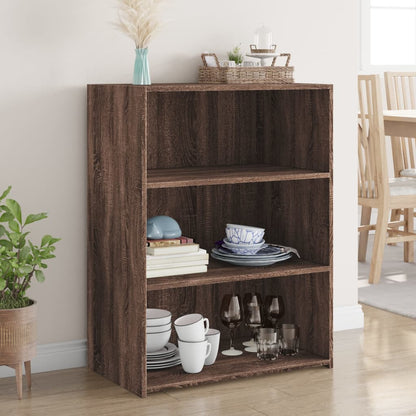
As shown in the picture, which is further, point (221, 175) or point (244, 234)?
Answer: point (244, 234)

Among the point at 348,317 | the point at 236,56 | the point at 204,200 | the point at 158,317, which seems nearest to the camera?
the point at 158,317

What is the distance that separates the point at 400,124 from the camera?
4.95 metres

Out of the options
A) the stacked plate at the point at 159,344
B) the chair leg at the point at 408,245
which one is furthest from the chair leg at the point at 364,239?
the stacked plate at the point at 159,344

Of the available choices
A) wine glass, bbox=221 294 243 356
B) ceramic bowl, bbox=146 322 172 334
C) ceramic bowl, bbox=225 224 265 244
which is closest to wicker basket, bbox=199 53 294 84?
ceramic bowl, bbox=225 224 265 244

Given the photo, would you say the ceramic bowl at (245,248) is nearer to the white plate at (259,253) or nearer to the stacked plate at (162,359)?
the white plate at (259,253)

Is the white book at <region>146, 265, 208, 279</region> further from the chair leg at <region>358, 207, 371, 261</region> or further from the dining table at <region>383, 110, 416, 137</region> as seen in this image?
the chair leg at <region>358, 207, 371, 261</region>

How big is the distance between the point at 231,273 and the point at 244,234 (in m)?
0.18

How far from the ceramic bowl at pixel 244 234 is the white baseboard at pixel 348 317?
0.72m

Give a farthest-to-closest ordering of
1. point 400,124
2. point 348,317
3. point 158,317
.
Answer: point 400,124, point 348,317, point 158,317

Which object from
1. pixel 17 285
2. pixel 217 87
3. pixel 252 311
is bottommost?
pixel 252 311

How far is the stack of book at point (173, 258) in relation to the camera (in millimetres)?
3115

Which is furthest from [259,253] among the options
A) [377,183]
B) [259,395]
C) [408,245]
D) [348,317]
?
[408,245]

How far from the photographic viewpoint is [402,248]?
581cm

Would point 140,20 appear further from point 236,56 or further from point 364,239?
point 364,239
